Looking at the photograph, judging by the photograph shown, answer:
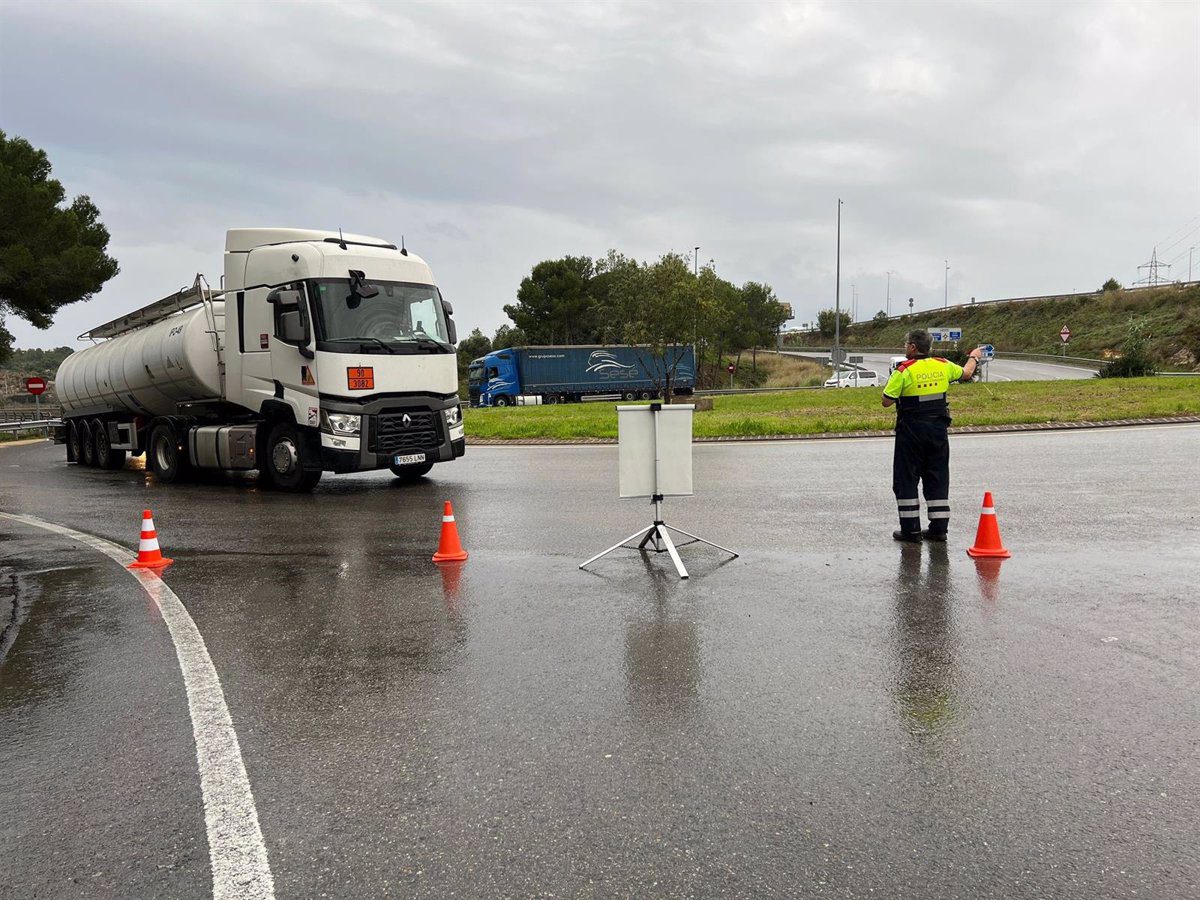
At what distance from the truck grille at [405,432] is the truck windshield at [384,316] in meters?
0.96

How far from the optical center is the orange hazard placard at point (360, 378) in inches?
485

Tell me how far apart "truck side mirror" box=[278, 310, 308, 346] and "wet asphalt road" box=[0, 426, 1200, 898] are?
14.9 ft

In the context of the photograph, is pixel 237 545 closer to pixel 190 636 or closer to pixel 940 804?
pixel 190 636

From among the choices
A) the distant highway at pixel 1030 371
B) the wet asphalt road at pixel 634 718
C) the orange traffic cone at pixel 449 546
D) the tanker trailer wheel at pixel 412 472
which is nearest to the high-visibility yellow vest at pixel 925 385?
the wet asphalt road at pixel 634 718

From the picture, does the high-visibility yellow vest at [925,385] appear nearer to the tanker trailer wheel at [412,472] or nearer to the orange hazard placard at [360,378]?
the orange hazard placard at [360,378]

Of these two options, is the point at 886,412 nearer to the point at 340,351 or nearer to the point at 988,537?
the point at 340,351

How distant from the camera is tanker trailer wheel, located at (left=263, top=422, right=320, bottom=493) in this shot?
13.0m

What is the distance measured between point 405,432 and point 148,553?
5337 mm

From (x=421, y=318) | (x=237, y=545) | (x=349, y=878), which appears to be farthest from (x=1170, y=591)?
(x=421, y=318)

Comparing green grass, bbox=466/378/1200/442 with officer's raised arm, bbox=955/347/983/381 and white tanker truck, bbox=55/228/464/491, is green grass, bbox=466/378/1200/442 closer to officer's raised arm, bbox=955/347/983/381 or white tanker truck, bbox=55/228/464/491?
white tanker truck, bbox=55/228/464/491

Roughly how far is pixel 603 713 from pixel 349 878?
59.2 inches

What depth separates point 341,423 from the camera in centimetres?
1227

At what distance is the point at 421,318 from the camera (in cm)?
1339

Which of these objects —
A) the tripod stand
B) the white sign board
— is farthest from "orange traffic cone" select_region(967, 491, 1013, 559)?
the white sign board
